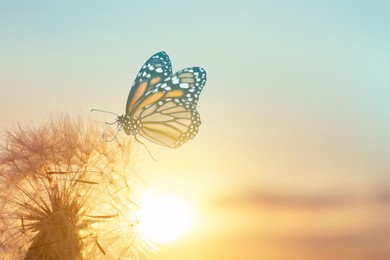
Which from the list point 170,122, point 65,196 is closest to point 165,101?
point 170,122

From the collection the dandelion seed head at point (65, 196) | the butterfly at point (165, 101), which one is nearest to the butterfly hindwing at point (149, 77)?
the butterfly at point (165, 101)

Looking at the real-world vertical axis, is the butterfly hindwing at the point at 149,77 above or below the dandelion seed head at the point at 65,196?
above

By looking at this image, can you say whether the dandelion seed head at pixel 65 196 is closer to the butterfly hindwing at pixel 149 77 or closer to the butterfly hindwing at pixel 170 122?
the butterfly hindwing at pixel 170 122

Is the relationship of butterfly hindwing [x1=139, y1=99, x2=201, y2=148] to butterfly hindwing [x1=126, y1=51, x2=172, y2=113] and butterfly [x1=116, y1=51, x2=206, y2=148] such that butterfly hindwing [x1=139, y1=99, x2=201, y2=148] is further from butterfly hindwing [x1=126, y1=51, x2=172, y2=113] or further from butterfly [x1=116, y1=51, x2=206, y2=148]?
butterfly hindwing [x1=126, y1=51, x2=172, y2=113]

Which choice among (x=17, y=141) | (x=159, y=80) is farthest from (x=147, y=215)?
(x=159, y=80)

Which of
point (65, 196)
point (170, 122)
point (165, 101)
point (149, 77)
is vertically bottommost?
point (65, 196)

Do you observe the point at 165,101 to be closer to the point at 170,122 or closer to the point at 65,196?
the point at 170,122

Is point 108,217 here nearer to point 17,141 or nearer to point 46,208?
point 46,208
